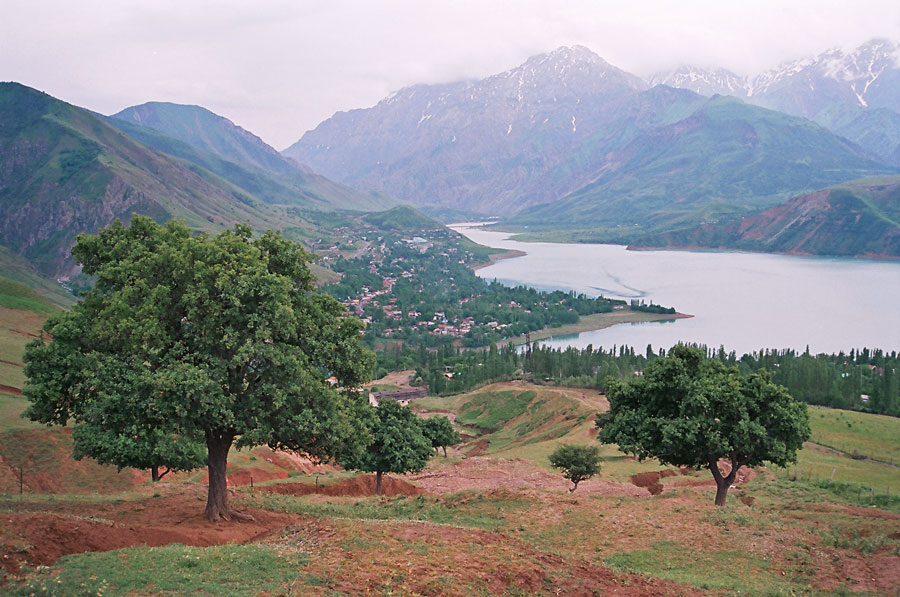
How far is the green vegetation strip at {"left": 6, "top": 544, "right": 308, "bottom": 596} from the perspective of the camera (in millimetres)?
12922

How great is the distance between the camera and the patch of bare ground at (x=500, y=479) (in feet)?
126

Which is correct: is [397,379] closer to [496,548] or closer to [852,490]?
[852,490]

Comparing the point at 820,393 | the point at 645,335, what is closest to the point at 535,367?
the point at 820,393

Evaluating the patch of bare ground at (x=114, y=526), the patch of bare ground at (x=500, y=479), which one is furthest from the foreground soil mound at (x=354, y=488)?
the patch of bare ground at (x=114, y=526)

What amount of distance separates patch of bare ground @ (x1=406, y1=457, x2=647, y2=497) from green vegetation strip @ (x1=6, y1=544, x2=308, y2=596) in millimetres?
22744

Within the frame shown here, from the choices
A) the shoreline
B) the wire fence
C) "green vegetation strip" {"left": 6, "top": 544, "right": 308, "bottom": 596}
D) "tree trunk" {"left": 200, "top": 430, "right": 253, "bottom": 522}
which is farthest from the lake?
"green vegetation strip" {"left": 6, "top": 544, "right": 308, "bottom": 596}

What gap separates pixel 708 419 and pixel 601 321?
438ft

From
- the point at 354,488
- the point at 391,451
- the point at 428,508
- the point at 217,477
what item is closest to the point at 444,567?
the point at 217,477

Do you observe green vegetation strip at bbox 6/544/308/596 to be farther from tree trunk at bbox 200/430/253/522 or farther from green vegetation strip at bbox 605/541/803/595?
green vegetation strip at bbox 605/541/803/595

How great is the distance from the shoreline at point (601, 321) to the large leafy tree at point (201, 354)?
127 m

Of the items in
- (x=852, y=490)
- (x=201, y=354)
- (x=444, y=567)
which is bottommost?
(x=852, y=490)

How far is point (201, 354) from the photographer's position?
62.1ft

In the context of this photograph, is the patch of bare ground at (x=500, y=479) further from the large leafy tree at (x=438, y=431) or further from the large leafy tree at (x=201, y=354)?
the large leafy tree at (x=201, y=354)

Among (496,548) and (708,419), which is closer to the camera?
(496,548)
